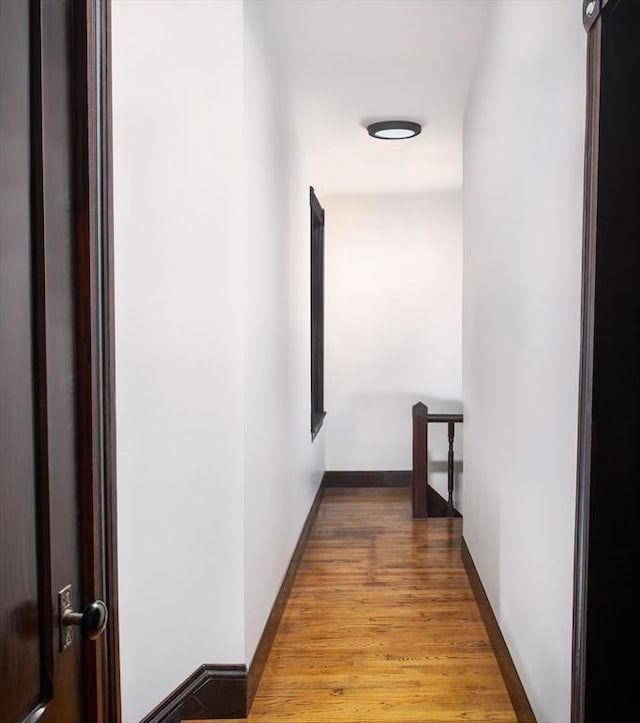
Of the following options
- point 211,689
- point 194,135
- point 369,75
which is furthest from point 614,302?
point 369,75

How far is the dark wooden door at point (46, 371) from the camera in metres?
0.87

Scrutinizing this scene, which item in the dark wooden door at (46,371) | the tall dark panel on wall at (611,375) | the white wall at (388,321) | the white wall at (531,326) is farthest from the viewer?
the white wall at (388,321)

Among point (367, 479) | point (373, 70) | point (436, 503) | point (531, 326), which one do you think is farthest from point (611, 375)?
point (367, 479)

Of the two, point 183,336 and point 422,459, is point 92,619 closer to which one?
point 183,336

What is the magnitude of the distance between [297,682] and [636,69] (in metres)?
2.24

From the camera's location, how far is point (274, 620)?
10.3 feet

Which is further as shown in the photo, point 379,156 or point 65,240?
point 379,156

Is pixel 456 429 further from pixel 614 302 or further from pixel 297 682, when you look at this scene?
pixel 614 302

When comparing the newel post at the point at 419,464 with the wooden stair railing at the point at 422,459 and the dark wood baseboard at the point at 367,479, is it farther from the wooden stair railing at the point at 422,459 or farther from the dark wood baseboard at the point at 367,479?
the dark wood baseboard at the point at 367,479

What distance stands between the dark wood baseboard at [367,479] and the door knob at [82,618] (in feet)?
17.3

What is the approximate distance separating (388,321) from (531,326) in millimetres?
4175

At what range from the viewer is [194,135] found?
7.77 ft

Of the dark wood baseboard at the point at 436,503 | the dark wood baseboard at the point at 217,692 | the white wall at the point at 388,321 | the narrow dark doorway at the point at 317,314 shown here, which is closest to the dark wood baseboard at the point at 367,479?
the white wall at the point at 388,321

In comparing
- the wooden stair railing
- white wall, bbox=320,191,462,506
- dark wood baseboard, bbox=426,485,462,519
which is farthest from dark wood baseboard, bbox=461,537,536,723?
white wall, bbox=320,191,462,506
